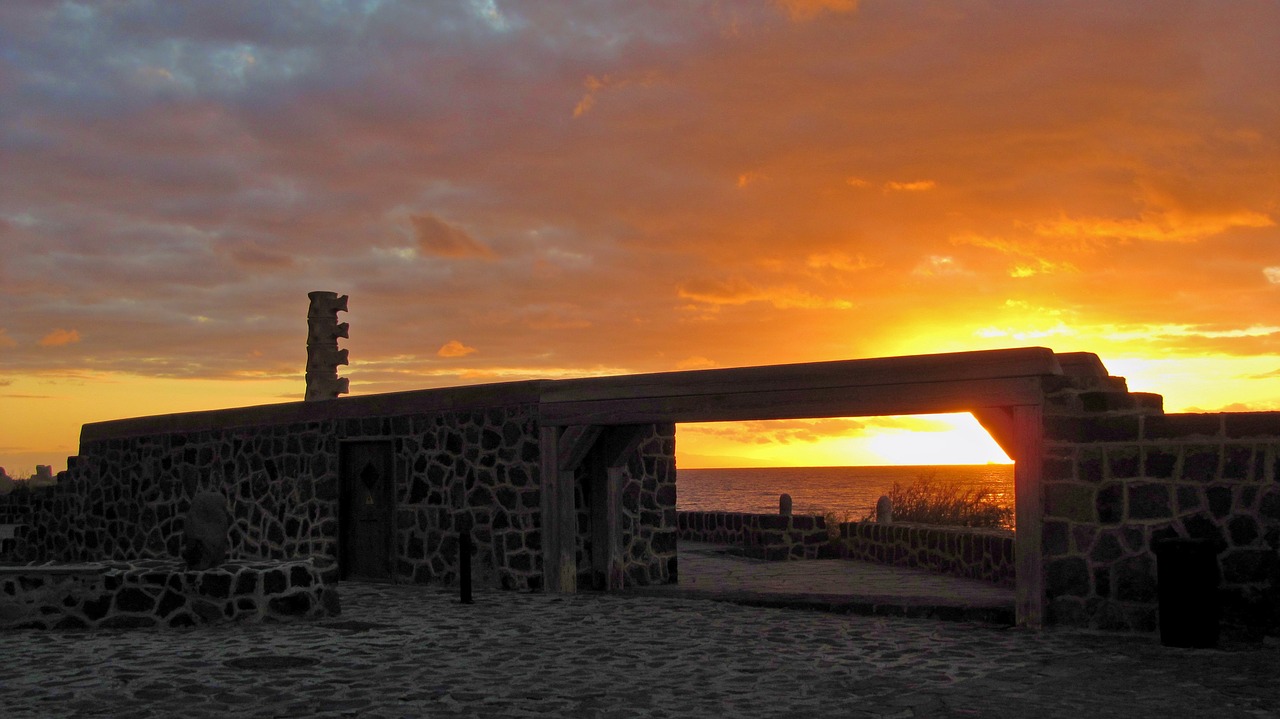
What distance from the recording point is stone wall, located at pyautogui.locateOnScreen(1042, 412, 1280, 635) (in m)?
10.6

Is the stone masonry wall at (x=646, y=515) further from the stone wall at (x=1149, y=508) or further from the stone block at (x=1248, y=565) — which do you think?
the stone block at (x=1248, y=565)

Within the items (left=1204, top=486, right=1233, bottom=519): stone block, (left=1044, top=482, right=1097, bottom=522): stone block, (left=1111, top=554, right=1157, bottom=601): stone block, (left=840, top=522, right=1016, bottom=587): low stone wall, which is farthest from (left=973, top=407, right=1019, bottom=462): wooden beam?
(left=840, top=522, right=1016, bottom=587): low stone wall

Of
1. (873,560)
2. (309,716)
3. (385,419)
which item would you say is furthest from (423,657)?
(873,560)

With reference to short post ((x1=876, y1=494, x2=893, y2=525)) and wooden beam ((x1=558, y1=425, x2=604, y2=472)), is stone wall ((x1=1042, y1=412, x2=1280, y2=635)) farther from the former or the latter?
short post ((x1=876, y1=494, x2=893, y2=525))

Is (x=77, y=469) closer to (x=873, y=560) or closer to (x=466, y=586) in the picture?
(x=466, y=586)

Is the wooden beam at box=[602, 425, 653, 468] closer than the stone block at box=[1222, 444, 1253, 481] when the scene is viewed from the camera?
No

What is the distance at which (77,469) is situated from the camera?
23.6 meters

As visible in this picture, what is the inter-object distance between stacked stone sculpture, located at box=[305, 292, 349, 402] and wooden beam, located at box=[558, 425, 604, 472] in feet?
25.9

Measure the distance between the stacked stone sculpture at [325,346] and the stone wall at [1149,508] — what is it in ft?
45.4

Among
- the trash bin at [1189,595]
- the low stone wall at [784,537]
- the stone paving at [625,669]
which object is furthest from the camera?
the low stone wall at [784,537]

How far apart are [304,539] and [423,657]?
8548 mm

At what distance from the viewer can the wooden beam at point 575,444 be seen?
47.4ft

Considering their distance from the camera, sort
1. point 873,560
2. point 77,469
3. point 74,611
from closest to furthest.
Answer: point 74,611 < point 873,560 < point 77,469

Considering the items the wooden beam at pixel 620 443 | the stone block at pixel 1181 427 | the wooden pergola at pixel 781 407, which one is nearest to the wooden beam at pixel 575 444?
the wooden pergola at pixel 781 407
